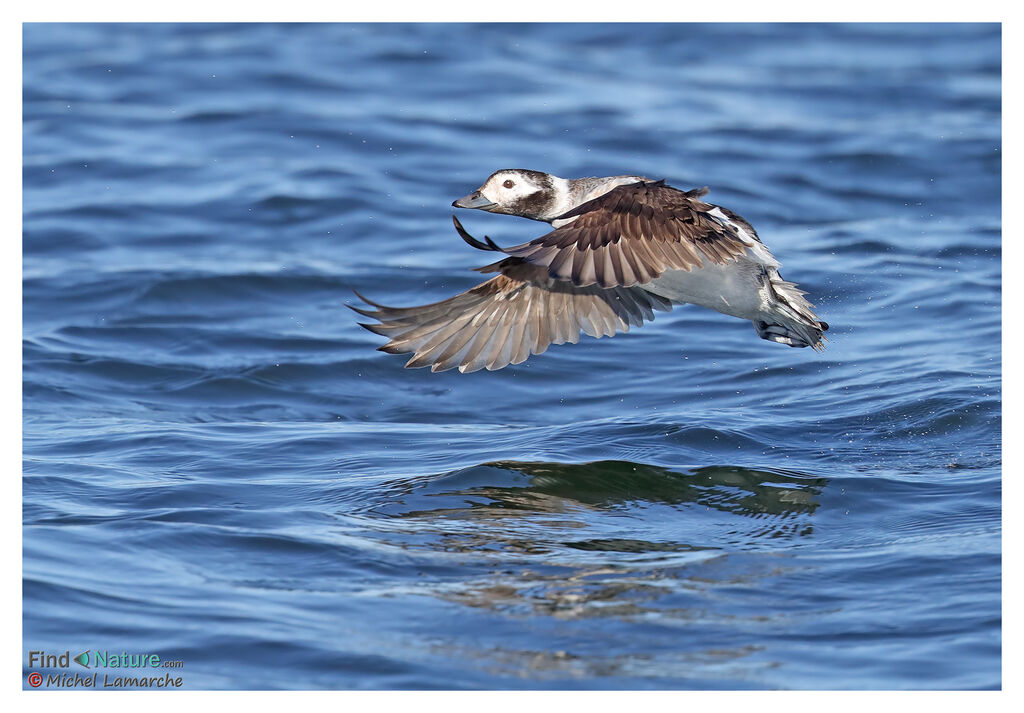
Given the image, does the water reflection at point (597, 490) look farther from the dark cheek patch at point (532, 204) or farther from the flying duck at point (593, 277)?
the dark cheek patch at point (532, 204)

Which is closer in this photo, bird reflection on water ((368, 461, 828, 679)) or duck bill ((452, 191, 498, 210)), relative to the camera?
bird reflection on water ((368, 461, 828, 679))

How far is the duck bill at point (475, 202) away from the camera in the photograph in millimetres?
6156

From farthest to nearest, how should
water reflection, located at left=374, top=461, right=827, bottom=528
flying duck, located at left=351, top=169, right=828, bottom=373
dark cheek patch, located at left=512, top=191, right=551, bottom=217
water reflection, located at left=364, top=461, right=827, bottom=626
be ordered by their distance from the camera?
1. dark cheek patch, located at left=512, top=191, right=551, bottom=217
2. water reflection, located at left=374, top=461, right=827, bottom=528
3. flying duck, located at left=351, top=169, right=828, bottom=373
4. water reflection, located at left=364, top=461, right=827, bottom=626

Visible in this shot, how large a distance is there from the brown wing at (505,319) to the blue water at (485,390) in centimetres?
57

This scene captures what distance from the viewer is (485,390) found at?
825 cm

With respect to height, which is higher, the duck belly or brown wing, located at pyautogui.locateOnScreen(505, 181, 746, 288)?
brown wing, located at pyautogui.locateOnScreen(505, 181, 746, 288)

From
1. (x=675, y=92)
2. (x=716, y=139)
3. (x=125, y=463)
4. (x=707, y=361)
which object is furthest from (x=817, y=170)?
(x=125, y=463)

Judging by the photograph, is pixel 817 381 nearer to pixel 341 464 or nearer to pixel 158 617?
pixel 341 464

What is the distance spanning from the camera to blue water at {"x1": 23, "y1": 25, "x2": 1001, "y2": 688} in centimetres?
464

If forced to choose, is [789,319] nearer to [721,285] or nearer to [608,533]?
[721,285]

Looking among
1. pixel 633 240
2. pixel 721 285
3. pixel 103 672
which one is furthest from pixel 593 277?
pixel 103 672

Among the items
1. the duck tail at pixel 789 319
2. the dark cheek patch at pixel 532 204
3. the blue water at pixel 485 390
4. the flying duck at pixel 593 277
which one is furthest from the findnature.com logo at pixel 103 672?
the duck tail at pixel 789 319

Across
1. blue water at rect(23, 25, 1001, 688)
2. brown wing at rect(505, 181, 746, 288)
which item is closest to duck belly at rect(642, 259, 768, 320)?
brown wing at rect(505, 181, 746, 288)

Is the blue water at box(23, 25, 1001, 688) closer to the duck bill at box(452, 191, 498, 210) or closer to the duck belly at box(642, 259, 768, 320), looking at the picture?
the duck belly at box(642, 259, 768, 320)
